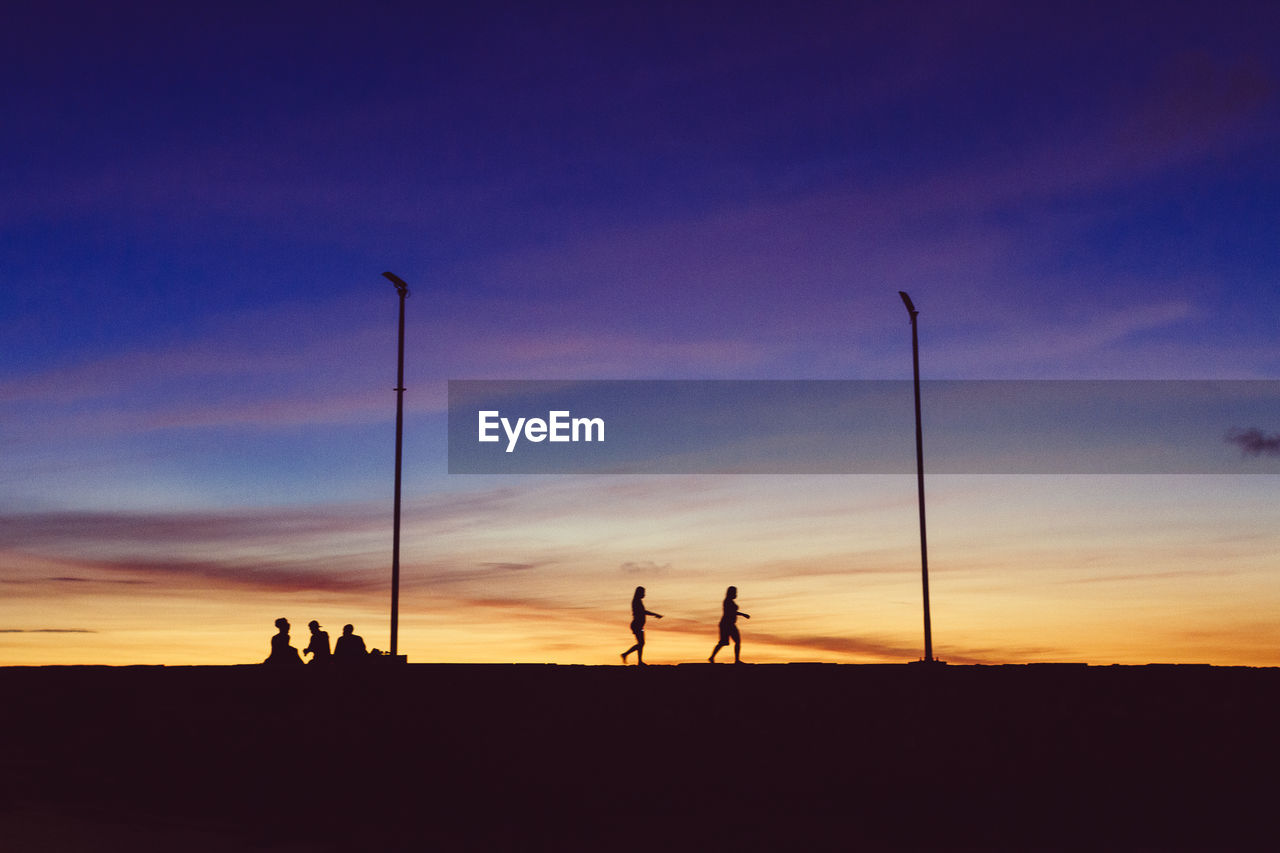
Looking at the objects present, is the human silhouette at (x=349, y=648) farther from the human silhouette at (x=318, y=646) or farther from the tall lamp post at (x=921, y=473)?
the tall lamp post at (x=921, y=473)

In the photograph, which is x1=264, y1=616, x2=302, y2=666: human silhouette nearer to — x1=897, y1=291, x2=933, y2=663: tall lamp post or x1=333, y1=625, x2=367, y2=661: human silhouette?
x1=333, y1=625, x2=367, y2=661: human silhouette

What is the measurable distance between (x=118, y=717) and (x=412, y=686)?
18.6 ft

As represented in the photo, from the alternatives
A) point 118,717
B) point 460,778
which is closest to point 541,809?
point 460,778

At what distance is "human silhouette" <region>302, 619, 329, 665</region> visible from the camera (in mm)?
25812

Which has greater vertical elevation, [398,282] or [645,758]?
[398,282]

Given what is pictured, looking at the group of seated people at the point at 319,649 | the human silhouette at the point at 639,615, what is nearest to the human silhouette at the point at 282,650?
the group of seated people at the point at 319,649

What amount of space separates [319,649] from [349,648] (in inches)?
30.3

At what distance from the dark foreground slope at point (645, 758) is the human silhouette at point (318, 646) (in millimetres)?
1211

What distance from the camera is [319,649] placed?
25969 mm

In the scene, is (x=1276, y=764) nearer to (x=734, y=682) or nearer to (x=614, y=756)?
(x=734, y=682)

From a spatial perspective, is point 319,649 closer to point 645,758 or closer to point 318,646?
point 318,646

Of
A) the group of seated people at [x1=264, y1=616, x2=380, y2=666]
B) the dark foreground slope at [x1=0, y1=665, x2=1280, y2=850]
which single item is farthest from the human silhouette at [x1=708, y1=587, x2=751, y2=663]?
the group of seated people at [x1=264, y1=616, x2=380, y2=666]

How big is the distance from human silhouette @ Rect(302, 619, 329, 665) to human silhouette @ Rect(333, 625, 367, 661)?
0.84 ft

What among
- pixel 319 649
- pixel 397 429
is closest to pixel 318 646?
pixel 319 649
